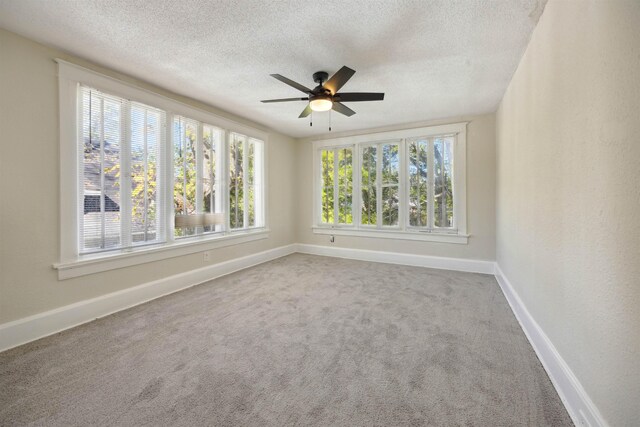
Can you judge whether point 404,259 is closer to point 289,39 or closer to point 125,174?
point 289,39

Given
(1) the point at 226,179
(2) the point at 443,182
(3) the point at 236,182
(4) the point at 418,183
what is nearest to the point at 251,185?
(3) the point at 236,182

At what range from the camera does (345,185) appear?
18.1 feet

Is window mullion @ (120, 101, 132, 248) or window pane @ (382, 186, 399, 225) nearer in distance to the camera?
window mullion @ (120, 101, 132, 248)

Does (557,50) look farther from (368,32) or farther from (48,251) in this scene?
(48,251)

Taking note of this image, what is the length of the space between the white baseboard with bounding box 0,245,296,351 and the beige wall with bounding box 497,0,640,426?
381 cm

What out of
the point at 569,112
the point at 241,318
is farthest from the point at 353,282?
the point at 569,112

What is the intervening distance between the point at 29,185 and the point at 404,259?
492cm

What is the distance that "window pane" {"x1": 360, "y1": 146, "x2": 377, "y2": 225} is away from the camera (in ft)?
17.0

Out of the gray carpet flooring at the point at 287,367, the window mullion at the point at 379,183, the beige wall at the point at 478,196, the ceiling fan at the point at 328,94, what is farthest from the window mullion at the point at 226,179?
the beige wall at the point at 478,196

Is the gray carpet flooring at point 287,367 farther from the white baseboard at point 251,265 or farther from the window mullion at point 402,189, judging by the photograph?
the window mullion at point 402,189

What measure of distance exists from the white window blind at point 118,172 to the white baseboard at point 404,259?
10.3ft

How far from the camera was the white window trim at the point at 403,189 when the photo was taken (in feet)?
14.5

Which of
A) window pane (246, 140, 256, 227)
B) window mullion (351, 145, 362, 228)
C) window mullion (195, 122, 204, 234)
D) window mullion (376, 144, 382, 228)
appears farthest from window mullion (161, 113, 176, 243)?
window mullion (376, 144, 382, 228)

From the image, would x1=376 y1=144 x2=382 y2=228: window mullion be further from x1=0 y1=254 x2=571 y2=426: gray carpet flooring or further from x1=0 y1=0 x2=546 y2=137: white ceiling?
x1=0 y1=254 x2=571 y2=426: gray carpet flooring
